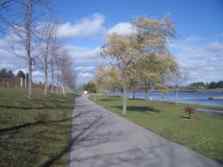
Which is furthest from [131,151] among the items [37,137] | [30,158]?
[37,137]

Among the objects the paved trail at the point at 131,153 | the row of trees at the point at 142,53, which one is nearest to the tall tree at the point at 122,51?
the row of trees at the point at 142,53

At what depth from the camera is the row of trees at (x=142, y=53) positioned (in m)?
20.4

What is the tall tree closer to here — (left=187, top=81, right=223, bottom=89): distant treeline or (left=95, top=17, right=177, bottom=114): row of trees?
(left=95, top=17, right=177, bottom=114): row of trees

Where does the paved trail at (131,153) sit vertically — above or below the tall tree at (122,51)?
below

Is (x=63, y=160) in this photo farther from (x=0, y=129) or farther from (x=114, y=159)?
(x=0, y=129)

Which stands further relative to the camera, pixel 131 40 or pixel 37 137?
pixel 131 40

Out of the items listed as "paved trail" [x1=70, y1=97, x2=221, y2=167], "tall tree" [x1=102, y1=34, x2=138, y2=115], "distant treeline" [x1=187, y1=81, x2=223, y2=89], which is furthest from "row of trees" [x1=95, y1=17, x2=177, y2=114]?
"distant treeline" [x1=187, y1=81, x2=223, y2=89]

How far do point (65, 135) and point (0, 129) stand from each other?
7.58 ft

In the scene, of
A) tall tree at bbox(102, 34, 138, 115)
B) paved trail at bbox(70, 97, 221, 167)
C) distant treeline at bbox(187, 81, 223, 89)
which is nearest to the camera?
paved trail at bbox(70, 97, 221, 167)

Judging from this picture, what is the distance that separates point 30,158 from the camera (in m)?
6.36

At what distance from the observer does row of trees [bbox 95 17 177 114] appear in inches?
802

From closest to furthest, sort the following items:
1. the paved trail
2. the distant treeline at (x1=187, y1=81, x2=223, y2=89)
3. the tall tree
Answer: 1. the paved trail
2. the tall tree
3. the distant treeline at (x1=187, y1=81, x2=223, y2=89)

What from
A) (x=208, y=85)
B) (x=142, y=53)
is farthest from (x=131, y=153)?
(x=208, y=85)

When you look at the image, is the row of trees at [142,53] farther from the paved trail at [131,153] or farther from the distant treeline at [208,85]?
the distant treeline at [208,85]
